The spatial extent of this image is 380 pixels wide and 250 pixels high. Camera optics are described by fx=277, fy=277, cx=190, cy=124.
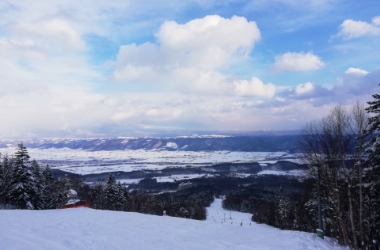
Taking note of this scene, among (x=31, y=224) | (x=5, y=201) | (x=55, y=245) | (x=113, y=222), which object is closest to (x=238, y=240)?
(x=113, y=222)

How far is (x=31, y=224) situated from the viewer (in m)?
11.2

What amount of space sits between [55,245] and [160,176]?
129636 millimetres

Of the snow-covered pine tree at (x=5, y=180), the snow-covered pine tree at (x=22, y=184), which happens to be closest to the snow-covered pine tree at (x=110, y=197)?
the snow-covered pine tree at (x=22, y=184)

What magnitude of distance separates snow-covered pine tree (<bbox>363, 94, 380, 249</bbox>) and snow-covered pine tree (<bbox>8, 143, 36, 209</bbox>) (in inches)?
1031

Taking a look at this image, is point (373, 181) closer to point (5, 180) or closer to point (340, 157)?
point (340, 157)

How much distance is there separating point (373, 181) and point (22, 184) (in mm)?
26814

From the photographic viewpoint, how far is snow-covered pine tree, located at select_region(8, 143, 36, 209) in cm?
2489

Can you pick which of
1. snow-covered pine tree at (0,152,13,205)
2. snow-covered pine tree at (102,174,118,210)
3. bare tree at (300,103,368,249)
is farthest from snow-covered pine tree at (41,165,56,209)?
bare tree at (300,103,368,249)

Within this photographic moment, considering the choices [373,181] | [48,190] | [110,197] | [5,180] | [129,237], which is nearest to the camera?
[129,237]

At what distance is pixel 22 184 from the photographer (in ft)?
82.2

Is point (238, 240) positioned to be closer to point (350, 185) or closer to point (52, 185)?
point (350, 185)

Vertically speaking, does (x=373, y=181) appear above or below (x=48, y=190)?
above

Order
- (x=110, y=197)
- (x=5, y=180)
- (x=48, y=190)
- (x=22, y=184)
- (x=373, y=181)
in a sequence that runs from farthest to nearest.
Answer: (x=110, y=197)
(x=48, y=190)
(x=5, y=180)
(x=22, y=184)
(x=373, y=181)

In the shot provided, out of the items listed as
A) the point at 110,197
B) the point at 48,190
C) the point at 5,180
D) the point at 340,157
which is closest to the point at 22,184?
the point at 5,180
